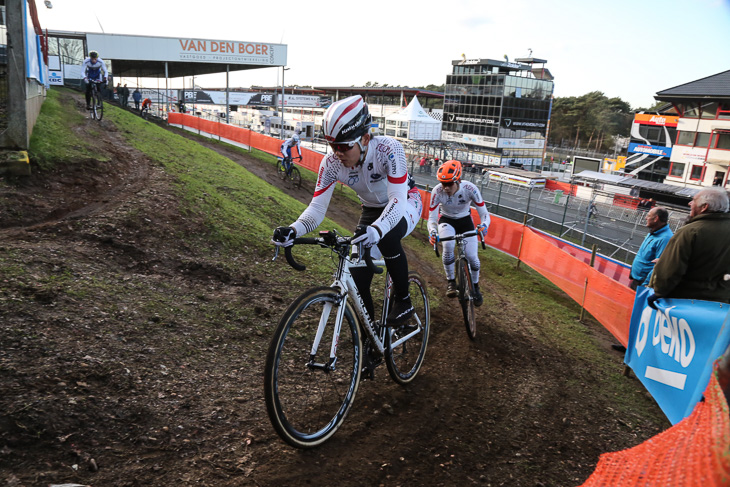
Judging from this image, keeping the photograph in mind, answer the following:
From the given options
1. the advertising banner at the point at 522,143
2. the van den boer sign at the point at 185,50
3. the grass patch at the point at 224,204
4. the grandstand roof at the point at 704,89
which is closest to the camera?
the grass patch at the point at 224,204

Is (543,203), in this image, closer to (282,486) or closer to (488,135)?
(282,486)

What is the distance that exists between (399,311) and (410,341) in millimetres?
849

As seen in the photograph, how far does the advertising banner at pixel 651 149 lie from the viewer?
178ft

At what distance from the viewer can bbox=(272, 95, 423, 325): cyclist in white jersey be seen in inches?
146

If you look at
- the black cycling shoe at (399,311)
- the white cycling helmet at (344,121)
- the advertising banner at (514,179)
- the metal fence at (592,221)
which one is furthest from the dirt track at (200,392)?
the advertising banner at (514,179)

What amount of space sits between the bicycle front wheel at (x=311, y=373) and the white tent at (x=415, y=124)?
55267 millimetres

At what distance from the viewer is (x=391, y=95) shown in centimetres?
9212

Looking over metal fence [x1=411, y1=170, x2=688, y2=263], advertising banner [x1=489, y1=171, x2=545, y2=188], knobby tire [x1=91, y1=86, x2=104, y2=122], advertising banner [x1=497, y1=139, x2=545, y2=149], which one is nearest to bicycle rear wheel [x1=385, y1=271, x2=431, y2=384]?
metal fence [x1=411, y1=170, x2=688, y2=263]

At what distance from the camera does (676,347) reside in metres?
5.05

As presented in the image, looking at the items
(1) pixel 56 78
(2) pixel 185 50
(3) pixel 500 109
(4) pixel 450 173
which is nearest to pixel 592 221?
(4) pixel 450 173

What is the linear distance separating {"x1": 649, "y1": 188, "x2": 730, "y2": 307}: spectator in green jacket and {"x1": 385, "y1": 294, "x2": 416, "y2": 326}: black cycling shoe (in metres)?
3.06

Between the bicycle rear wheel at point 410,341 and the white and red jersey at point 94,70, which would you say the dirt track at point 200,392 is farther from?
the white and red jersey at point 94,70

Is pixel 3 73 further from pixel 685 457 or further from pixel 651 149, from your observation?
pixel 651 149

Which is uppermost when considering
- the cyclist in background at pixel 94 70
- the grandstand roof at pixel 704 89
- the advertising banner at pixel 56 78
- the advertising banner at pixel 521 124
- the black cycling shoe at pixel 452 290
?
the grandstand roof at pixel 704 89
